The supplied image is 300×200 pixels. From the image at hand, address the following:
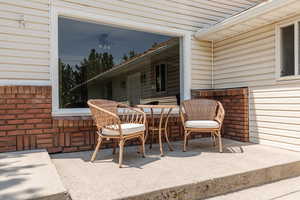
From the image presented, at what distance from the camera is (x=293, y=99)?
327cm

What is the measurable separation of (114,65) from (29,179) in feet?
10.7

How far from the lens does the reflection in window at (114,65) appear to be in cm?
356

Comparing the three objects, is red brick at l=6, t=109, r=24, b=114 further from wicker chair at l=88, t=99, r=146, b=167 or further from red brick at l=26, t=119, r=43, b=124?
wicker chair at l=88, t=99, r=146, b=167

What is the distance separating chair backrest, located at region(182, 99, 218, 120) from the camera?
12.8ft

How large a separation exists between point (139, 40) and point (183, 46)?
0.92 metres

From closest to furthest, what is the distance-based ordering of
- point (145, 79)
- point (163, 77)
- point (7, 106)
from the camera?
point (7, 106) → point (145, 79) → point (163, 77)

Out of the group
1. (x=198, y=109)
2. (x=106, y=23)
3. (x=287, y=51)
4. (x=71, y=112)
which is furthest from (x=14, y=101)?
(x=287, y=51)

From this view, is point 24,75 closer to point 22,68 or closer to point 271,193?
point 22,68

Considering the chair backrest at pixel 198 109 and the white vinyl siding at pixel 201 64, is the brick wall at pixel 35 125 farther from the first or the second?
the white vinyl siding at pixel 201 64

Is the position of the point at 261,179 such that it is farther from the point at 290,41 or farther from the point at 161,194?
the point at 290,41

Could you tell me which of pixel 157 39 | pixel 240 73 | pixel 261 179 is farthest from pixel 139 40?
pixel 261 179

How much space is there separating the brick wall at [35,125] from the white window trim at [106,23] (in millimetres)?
171

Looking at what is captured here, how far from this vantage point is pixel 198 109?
393 cm

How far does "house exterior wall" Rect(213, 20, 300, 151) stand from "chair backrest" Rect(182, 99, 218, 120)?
0.79 metres
